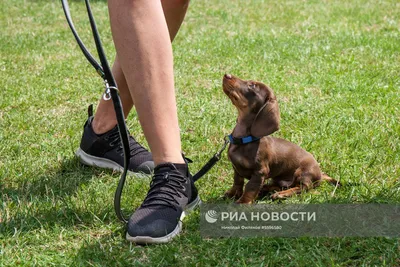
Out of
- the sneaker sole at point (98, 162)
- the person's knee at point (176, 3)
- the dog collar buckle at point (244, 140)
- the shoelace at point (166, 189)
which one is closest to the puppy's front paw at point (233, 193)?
the dog collar buckle at point (244, 140)

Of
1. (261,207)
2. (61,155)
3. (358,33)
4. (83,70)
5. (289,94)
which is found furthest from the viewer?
(358,33)

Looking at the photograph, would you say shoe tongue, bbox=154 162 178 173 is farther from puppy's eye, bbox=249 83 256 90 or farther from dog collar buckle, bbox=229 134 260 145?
puppy's eye, bbox=249 83 256 90

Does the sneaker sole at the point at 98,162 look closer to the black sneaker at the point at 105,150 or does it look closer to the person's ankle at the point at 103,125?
the black sneaker at the point at 105,150

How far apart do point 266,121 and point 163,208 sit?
670mm

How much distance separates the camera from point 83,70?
19.1 ft

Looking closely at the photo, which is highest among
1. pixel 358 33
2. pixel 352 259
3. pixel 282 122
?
pixel 352 259

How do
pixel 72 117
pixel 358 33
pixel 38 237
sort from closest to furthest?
pixel 38 237 < pixel 72 117 < pixel 358 33

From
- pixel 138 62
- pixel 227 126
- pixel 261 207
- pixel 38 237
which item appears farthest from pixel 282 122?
pixel 38 237

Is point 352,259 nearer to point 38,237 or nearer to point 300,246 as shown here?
point 300,246

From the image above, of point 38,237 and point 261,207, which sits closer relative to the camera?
point 38,237

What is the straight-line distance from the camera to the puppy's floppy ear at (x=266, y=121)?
9.26ft

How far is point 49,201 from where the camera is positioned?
2.96 meters

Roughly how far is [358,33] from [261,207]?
498 centimetres

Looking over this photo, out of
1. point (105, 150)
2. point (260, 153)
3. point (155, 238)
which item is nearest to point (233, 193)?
point (260, 153)
